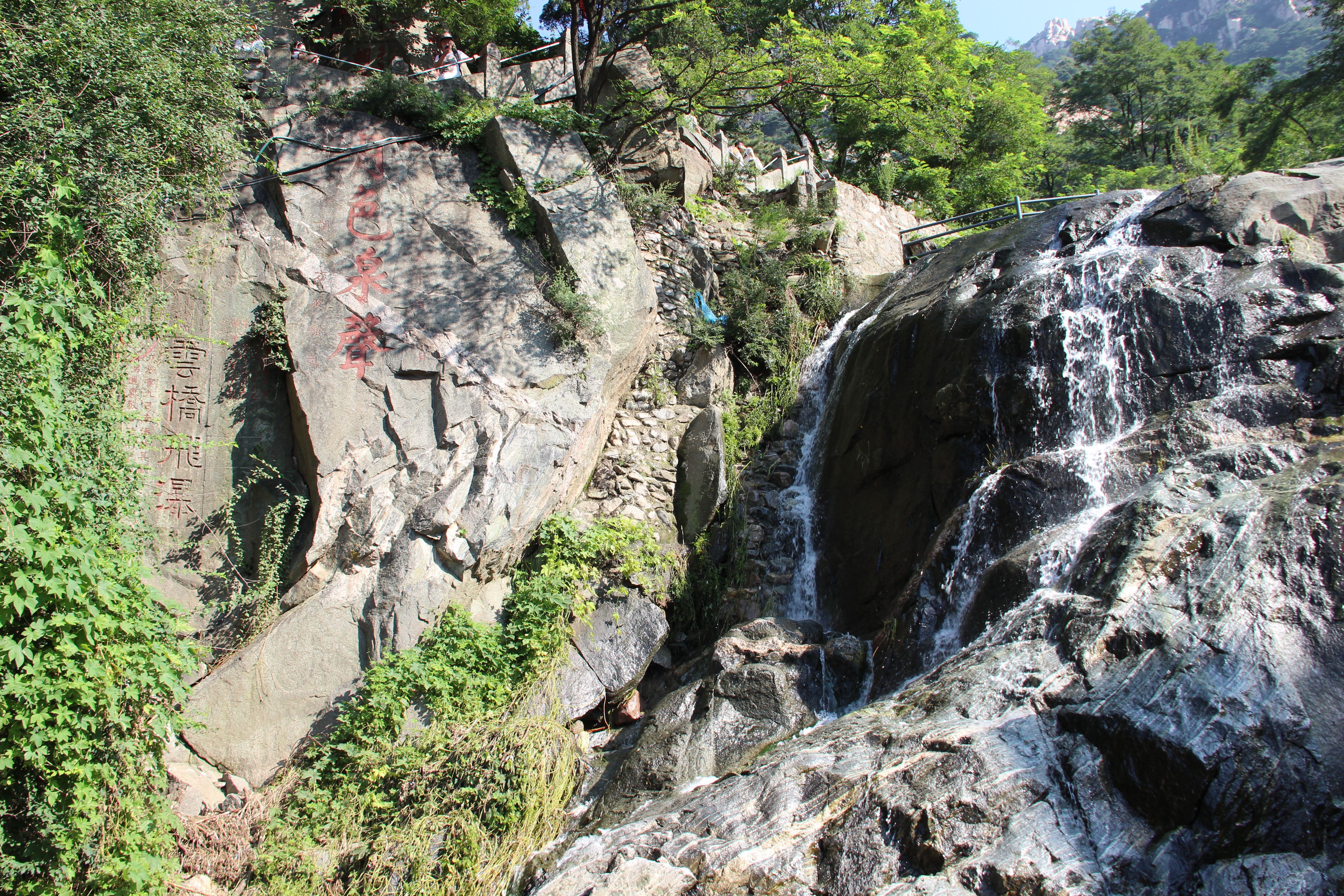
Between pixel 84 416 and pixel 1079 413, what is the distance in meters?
7.36

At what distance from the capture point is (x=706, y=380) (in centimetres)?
841

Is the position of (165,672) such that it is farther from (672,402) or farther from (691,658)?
(672,402)

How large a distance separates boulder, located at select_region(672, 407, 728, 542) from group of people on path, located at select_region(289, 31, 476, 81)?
18.1 ft

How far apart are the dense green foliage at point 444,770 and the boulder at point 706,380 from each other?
2.87 metres

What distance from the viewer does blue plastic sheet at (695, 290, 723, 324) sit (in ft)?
29.8

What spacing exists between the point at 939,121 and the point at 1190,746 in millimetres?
8997

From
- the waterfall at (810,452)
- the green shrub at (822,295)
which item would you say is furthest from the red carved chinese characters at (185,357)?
the green shrub at (822,295)

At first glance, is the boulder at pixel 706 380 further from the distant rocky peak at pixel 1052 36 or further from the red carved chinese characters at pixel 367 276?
the distant rocky peak at pixel 1052 36

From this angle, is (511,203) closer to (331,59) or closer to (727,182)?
(331,59)

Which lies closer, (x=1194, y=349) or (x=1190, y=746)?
(x=1190, y=746)

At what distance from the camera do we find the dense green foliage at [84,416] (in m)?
4.13

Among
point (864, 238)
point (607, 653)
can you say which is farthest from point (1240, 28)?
point (607, 653)

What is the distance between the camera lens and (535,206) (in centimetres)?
811

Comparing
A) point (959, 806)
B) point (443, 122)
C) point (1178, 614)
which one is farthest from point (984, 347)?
point (443, 122)
